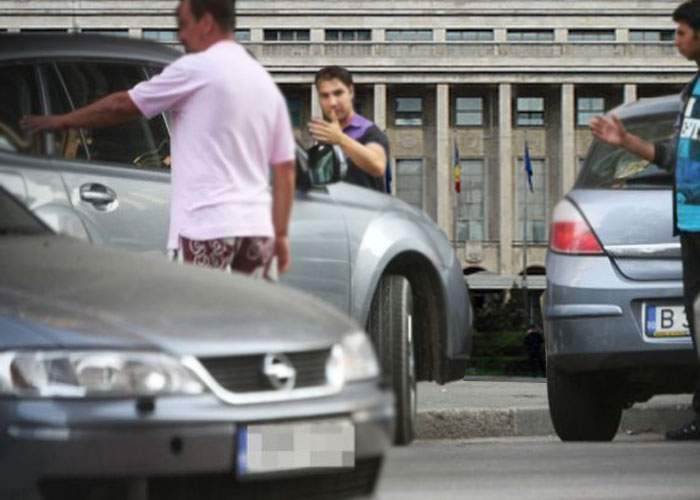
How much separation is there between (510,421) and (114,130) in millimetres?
4758

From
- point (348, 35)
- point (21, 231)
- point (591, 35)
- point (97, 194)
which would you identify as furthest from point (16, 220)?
point (591, 35)

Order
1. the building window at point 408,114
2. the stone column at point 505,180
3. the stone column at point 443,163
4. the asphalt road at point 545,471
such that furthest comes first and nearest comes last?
the building window at point 408,114 → the stone column at point 443,163 → the stone column at point 505,180 → the asphalt road at point 545,471

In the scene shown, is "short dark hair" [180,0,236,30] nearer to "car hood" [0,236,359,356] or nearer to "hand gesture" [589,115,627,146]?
"car hood" [0,236,359,356]

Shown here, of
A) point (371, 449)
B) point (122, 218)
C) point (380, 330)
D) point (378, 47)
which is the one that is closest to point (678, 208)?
point (380, 330)

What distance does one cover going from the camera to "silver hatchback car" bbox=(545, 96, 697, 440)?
8961 mm

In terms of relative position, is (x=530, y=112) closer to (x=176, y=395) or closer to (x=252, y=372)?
(x=252, y=372)

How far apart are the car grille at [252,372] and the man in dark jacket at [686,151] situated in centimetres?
331

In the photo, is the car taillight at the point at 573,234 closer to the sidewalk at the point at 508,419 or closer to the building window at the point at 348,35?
the sidewalk at the point at 508,419

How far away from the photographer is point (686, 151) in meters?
7.75

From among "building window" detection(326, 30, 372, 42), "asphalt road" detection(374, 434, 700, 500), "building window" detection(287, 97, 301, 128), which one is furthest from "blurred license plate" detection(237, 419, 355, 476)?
"building window" detection(326, 30, 372, 42)

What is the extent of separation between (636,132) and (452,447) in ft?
6.19

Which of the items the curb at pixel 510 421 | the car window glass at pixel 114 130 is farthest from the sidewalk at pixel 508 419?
the car window glass at pixel 114 130

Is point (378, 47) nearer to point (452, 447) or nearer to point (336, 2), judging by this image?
point (336, 2)

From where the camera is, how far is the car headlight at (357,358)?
15.8 feet
